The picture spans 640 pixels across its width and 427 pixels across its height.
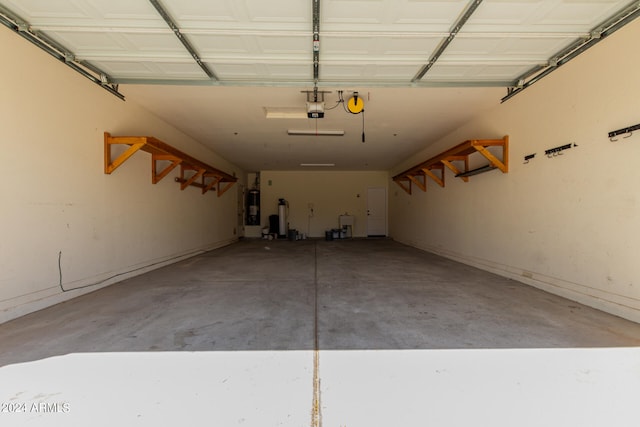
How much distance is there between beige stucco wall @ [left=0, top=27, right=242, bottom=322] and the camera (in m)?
2.54

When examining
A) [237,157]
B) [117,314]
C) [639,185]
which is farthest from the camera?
[237,157]

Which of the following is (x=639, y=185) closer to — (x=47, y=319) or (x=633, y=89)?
(x=633, y=89)

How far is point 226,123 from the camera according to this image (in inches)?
209

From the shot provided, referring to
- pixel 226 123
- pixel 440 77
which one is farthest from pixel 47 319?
pixel 440 77

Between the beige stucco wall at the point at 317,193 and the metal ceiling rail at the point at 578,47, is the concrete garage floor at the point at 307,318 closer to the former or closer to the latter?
the metal ceiling rail at the point at 578,47

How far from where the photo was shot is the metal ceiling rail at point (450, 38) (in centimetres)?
228

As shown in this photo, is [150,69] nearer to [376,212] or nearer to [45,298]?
[45,298]

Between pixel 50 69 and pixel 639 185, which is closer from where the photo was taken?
pixel 639 185

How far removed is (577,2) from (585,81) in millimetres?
1069

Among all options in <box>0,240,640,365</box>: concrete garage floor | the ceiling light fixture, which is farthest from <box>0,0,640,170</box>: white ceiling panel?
<box>0,240,640,365</box>: concrete garage floor

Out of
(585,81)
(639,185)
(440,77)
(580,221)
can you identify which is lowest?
(580,221)

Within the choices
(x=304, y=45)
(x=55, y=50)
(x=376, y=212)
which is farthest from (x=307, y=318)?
(x=376, y=212)

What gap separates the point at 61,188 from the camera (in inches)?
120

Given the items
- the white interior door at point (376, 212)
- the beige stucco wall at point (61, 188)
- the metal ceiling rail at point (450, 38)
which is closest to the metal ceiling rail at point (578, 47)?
the metal ceiling rail at point (450, 38)
